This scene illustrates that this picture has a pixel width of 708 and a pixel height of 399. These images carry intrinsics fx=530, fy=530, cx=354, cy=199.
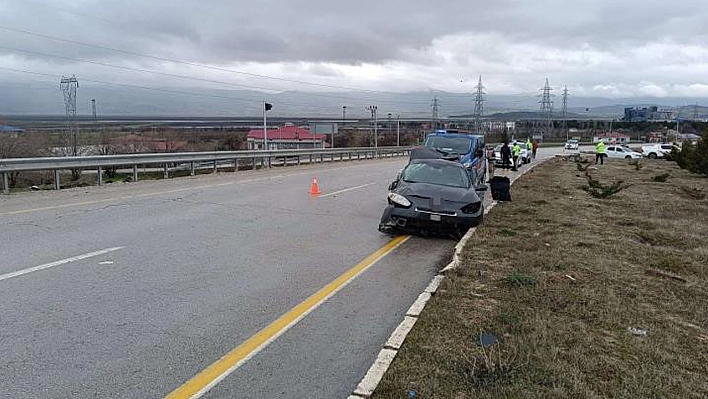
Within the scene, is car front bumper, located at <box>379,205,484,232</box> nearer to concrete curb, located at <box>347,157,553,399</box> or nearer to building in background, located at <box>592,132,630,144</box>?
concrete curb, located at <box>347,157,553,399</box>

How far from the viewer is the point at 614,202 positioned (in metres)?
15.2

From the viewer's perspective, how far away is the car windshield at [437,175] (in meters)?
10.8

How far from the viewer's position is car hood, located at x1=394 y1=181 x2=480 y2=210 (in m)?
9.72

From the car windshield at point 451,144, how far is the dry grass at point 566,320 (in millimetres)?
8123

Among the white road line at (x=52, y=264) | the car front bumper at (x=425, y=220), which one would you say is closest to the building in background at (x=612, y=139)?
the car front bumper at (x=425, y=220)

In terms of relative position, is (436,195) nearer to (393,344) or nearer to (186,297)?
(186,297)

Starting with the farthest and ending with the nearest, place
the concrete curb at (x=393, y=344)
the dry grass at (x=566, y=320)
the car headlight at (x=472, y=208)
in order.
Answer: the car headlight at (x=472, y=208) → the dry grass at (x=566, y=320) → the concrete curb at (x=393, y=344)

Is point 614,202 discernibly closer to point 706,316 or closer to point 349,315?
point 706,316

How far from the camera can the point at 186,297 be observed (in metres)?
5.72

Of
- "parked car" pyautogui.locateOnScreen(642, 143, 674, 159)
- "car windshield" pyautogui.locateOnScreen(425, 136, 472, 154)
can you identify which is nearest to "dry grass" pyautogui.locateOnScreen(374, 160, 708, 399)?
"car windshield" pyautogui.locateOnScreen(425, 136, 472, 154)

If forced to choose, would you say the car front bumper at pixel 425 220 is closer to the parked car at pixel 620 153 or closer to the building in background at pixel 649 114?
the parked car at pixel 620 153

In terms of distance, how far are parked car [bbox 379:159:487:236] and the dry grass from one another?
470 mm

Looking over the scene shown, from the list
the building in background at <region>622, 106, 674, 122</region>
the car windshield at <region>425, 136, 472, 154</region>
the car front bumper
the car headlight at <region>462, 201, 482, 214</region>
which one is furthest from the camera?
the building in background at <region>622, 106, 674, 122</region>

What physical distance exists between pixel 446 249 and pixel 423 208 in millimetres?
1004
